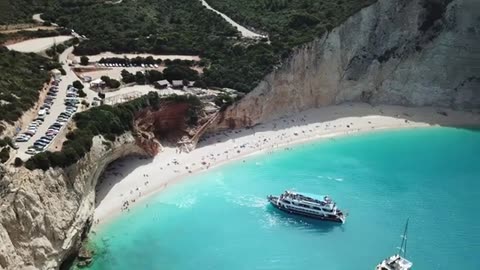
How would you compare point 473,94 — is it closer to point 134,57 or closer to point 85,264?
point 134,57

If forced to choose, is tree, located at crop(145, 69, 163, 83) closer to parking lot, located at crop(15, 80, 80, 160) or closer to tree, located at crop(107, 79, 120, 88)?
tree, located at crop(107, 79, 120, 88)

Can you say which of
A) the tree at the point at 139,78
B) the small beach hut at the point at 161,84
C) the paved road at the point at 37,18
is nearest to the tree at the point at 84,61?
the tree at the point at 139,78

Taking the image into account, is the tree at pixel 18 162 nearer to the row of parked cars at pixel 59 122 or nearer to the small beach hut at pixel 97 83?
the row of parked cars at pixel 59 122

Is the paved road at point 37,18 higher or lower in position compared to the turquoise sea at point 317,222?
higher

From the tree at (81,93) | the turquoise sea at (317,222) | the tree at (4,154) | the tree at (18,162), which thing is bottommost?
the turquoise sea at (317,222)

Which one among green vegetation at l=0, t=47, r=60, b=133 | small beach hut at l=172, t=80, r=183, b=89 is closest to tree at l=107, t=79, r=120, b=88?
green vegetation at l=0, t=47, r=60, b=133

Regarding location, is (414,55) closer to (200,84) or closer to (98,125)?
(200,84)

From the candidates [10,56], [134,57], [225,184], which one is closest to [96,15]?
[134,57]

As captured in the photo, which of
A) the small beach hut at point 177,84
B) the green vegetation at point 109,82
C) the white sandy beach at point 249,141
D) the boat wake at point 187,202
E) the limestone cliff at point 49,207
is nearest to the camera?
the limestone cliff at point 49,207
